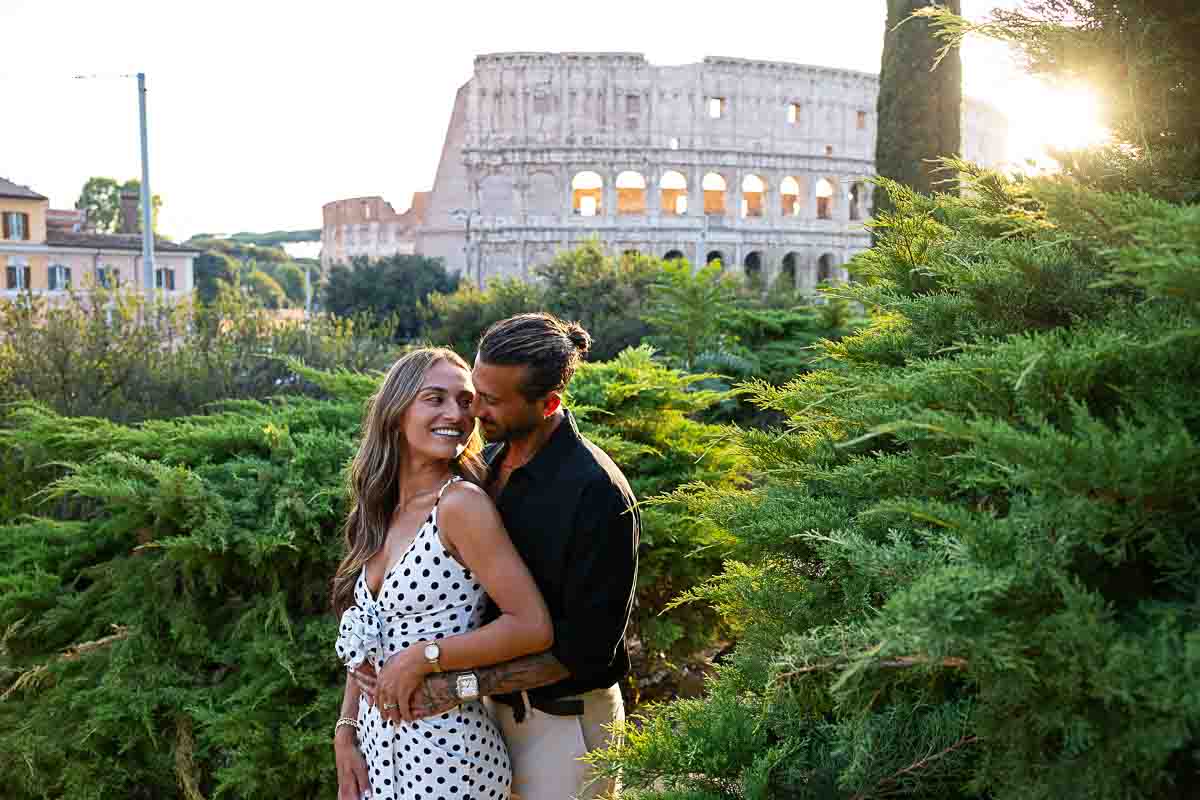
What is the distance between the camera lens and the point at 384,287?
33812 mm

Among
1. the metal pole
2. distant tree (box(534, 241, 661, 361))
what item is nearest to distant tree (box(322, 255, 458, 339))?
distant tree (box(534, 241, 661, 361))

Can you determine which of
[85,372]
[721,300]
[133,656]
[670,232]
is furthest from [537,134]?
[133,656]

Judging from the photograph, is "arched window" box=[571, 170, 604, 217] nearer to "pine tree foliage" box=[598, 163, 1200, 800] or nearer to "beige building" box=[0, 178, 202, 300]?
"beige building" box=[0, 178, 202, 300]

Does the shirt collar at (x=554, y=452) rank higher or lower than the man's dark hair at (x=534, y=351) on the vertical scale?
lower

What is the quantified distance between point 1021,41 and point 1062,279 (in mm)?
647

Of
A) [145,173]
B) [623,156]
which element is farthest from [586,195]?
[145,173]

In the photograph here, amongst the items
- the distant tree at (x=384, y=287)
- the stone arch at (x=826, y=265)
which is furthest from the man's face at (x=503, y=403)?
the stone arch at (x=826, y=265)

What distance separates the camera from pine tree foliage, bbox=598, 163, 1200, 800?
A: 4.11 feet

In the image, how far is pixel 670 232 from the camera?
4266 cm

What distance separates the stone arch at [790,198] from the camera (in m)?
45.6

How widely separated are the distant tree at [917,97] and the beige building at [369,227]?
4116 cm

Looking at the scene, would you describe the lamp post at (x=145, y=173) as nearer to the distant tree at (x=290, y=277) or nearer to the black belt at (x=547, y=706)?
the black belt at (x=547, y=706)

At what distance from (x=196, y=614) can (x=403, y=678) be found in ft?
6.34

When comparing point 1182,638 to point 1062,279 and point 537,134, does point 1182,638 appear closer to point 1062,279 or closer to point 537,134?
point 1062,279
